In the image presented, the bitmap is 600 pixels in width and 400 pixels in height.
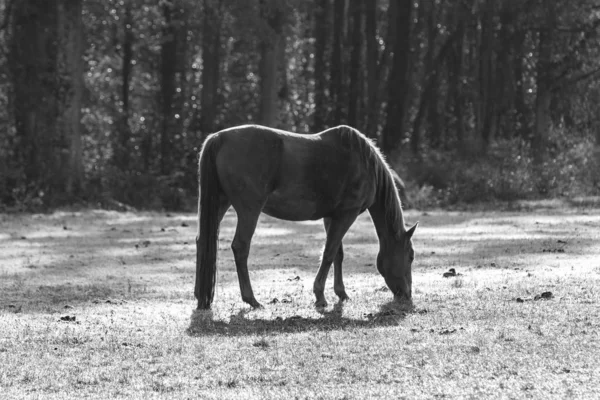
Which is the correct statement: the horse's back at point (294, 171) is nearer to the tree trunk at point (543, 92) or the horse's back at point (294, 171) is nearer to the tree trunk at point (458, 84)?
the tree trunk at point (543, 92)

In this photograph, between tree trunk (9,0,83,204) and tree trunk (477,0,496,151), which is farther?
tree trunk (477,0,496,151)

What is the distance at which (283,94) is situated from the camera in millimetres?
40000

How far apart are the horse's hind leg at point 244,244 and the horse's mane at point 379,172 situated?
125cm

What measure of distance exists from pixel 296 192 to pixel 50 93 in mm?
16347

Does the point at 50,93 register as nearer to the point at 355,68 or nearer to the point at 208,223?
the point at 355,68

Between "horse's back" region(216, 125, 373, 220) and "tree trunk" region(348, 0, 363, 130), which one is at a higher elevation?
"tree trunk" region(348, 0, 363, 130)

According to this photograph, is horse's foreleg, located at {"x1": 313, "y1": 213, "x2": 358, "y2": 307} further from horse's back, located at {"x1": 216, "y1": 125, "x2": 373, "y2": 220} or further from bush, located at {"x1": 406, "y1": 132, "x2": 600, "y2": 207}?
bush, located at {"x1": 406, "y1": 132, "x2": 600, "y2": 207}

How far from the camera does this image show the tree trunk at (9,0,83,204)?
83.3 ft

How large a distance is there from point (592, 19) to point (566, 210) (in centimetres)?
1158

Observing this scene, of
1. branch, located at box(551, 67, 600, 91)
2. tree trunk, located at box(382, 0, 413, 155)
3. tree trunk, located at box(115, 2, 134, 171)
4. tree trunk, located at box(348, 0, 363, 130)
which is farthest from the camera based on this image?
tree trunk, located at box(348, 0, 363, 130)

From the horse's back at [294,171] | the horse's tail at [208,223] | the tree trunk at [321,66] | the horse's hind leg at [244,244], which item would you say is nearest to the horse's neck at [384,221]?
the horse's back at [294,171]

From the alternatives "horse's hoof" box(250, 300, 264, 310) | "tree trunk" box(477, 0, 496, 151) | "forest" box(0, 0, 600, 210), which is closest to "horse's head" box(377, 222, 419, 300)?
"horse's hoof" box(250, 300, 264, 310)

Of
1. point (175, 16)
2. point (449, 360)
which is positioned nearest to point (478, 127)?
point (175, 16)

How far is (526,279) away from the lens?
38.5ft
